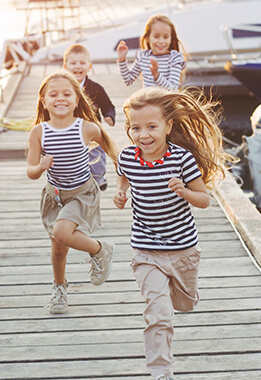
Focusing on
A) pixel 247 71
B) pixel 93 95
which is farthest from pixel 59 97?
pixel 247 71

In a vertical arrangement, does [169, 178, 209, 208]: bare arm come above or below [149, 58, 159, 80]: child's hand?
below

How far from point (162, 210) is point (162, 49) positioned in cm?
359

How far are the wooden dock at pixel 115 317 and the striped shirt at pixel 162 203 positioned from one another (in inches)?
26.3

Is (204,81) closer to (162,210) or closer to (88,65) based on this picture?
(88,65)

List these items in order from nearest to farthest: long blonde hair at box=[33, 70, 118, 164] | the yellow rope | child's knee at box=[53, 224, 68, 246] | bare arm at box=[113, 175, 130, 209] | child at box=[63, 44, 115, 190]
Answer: bare arm at box=[113, 175, 130, 209], child's knee at box=[53, 224, 68, 246], long blonde hair at box=[33, 70, 118, 164], child at box=[63, 44, 115, 190], the yellow rope

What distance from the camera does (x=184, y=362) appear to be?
3.25 meters

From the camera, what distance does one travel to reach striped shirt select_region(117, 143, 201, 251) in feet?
9.95

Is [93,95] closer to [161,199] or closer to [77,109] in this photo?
[77,109]

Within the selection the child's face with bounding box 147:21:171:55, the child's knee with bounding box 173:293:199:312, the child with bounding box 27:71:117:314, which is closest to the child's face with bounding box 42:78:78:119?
the child with bounding box 27:71:117:314

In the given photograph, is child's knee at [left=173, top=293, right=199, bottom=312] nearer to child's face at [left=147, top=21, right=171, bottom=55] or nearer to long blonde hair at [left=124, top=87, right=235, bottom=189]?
long blonde hair at [left=124, top=87, right=235, bottom=189]

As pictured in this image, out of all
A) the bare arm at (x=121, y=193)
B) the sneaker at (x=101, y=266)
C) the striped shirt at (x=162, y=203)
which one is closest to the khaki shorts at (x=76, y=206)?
the sneaker at (x=101, y=266)

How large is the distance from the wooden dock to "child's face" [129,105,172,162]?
3.72 ft

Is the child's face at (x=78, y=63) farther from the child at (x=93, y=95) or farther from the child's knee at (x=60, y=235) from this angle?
the child's knee at (x=60, y=235)

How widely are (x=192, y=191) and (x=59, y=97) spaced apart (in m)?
1.23
